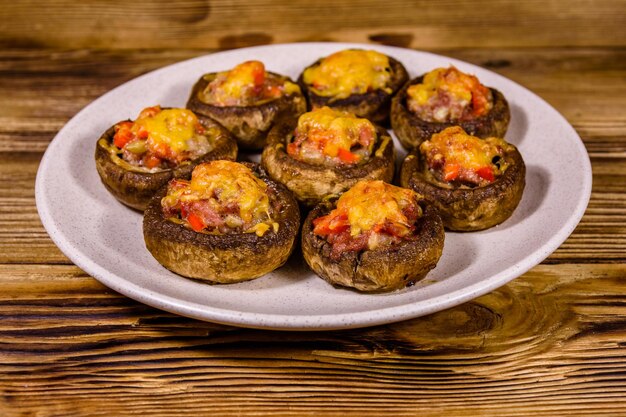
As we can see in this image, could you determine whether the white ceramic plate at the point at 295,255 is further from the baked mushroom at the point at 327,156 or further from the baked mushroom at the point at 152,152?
the baked mushroom at the point at 327,156

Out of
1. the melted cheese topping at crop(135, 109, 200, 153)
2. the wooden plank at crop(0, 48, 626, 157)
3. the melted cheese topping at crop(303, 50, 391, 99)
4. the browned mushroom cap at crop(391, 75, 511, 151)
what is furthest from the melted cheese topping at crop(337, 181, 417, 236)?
the wooden plank at crop(0, 48, 626, 157)

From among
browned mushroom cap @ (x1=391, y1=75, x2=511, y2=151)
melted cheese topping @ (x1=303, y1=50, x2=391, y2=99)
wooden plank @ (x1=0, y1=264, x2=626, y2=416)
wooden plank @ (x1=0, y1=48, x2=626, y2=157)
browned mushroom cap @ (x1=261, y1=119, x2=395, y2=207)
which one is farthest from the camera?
wooden plank @ (x1=0, y1=48, x2=626, y2=157)

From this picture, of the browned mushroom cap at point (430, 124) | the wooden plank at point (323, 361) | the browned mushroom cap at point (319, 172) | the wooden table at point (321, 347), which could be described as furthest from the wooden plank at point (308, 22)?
the wooden plank at point (323, 361)


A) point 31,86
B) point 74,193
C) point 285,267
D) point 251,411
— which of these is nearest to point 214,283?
point 285,267

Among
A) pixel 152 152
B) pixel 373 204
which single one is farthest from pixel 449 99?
pixel 152 152

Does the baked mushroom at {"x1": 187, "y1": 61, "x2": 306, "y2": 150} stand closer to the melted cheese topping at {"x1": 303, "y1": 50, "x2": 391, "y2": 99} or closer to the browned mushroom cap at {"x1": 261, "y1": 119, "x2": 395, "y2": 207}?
the melted cheese topping at {"x1": 303, "y1": 50, "x2": 391, "y2": 99}

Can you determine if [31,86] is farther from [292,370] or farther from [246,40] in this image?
[292,370]

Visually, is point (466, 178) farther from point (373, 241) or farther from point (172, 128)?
point (172, 128)
